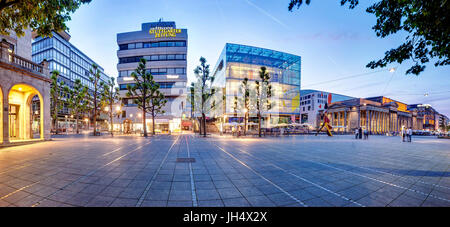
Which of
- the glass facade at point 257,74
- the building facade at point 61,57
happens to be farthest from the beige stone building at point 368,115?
the building facade at point 61,57

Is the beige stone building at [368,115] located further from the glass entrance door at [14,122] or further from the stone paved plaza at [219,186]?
the glass entrance door at [14,122]

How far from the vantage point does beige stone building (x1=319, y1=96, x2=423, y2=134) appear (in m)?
57.2

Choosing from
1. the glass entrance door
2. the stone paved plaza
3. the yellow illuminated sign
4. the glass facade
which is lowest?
the stone paved plaza

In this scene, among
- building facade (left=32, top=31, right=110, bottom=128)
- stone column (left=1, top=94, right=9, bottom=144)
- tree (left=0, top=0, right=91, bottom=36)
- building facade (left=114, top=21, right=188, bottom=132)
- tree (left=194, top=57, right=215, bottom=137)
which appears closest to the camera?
tree (left=0, top=0, right=91, bottom=36)

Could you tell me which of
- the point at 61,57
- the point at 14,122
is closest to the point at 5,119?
the point at 14,122

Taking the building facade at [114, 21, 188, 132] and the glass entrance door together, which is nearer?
the glass entrance door

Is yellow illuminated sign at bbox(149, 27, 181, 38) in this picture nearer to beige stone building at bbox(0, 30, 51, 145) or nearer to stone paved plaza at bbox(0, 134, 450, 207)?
beige stone building at bbox(0, 30, 51, 145)

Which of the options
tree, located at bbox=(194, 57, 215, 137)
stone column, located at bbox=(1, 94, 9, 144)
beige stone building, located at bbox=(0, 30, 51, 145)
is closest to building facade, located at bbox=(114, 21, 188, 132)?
tree, located at bbox=(194, 57, 215, 137)

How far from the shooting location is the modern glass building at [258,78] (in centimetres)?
4947

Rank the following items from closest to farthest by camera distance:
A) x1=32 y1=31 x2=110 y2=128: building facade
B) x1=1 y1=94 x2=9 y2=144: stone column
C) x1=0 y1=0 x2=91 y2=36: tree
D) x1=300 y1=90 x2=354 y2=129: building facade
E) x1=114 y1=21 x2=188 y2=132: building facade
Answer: x1=0 y1=0 x2=91 y2=36: tree
x1=1 y1=94 x2=9 y2=144: stone column
x1=114 y1=21 x2=188 y2=132: building facade
x1=32 y1=31 x2=110 y2=128: building facade
x1=300 y1=90 x2=354 y2=129: building facade

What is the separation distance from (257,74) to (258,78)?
1.59m

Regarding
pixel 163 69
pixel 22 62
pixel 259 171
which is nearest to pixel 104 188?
pixel 259 171

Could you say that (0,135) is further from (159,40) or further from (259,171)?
(159,40)
